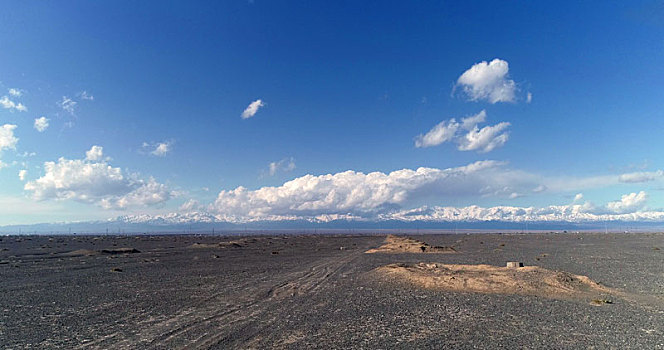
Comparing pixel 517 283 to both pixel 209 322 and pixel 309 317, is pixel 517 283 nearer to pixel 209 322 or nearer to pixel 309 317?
pixel 309 317

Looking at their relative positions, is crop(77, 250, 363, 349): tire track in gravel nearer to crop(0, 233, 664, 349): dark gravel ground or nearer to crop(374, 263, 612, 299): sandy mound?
crop(0, 233, 664, 349): dark gravel ground


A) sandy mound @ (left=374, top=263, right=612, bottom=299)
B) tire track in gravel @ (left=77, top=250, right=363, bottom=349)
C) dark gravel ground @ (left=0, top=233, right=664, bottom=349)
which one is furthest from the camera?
sandy mound @ (left=374, top=263, right=612, bottom=299)

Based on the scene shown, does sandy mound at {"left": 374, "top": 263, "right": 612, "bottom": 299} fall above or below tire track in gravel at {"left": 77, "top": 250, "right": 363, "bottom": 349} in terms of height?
below

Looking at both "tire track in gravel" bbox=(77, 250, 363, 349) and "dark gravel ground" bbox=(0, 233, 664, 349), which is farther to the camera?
"dark gravel ground" bbox=(0, 233, 664, 349)

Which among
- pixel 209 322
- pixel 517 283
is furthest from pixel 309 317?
pixel 517 283

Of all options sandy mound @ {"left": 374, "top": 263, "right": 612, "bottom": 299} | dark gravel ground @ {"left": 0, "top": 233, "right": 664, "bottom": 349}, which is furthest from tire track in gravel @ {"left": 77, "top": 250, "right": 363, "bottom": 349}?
sandy mound @ {"left": 374, "top": 263, "right": 612, "bottom": 299}

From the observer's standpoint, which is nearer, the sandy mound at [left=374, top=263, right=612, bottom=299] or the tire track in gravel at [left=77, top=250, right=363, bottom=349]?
the tire track in gravel at [left=77, top=250, right=363, bottom=349]

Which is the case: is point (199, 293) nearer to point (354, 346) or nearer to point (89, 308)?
point (89, 308)

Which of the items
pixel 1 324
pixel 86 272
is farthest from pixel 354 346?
pixel 86 272

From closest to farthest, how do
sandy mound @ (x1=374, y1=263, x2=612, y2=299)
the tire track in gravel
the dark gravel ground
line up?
the tire track in gravel
the dark gravel ground
sandy mound @ (x1=374, y1=263, x2=612, y2=299)
